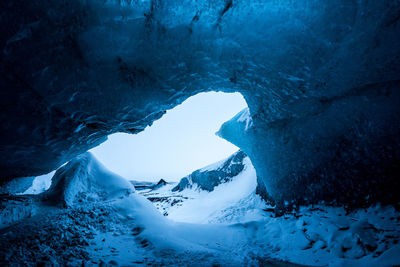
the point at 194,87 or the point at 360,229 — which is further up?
the point at 194,87

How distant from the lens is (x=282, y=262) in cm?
231

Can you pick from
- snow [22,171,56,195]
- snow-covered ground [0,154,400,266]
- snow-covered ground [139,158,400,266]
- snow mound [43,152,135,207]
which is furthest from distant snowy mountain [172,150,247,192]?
snow [22,171,56,195]

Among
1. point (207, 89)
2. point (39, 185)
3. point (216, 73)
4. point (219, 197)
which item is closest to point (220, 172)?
point (219, 197)

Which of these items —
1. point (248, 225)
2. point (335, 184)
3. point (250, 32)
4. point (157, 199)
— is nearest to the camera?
point (250, 32)

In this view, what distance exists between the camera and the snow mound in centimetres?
342

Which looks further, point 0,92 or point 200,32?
point 200,32

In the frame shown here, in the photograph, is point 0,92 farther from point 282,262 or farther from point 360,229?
point 360,229

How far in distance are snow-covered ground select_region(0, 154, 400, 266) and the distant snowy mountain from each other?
481 cm

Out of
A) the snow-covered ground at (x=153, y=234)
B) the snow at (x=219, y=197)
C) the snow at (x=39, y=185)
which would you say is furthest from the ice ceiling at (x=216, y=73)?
the snow at (x=39, y=185)

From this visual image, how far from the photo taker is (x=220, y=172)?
9562 millimetres

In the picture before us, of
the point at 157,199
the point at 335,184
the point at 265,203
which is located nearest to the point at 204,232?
the point at 265,203

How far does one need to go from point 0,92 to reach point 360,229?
15.6 ft

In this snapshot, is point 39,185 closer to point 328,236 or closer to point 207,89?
point 207,89

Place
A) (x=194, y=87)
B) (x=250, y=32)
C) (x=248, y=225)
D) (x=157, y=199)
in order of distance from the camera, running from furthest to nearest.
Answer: (x=157, y=199) < (x=248, y=225) < (x=194, y=87) < (x=250, y=32)
